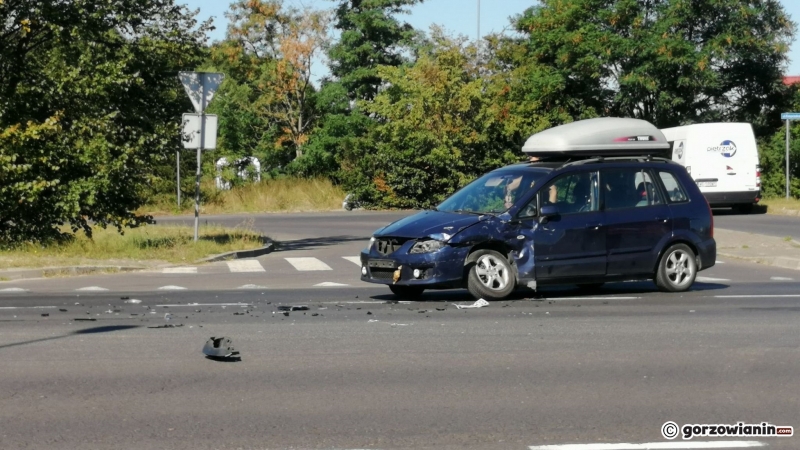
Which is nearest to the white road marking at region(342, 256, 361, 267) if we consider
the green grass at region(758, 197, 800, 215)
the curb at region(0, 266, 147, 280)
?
the curb at region(0, 266, 147, 280)

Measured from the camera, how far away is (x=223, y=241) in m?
25.1

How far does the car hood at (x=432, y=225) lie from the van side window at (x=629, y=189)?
170 centimetres

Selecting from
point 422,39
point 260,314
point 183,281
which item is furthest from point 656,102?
point 260,314

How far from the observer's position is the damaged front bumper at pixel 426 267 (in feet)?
45.0

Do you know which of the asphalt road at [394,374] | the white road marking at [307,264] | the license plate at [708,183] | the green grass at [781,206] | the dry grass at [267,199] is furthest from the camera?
the dry grass at [267,199]

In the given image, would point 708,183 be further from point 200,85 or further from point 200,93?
point 200,85

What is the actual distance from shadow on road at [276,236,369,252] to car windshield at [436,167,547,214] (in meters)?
10.5

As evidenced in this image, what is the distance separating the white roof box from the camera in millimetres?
16156

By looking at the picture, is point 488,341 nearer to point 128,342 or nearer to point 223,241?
point 128,342

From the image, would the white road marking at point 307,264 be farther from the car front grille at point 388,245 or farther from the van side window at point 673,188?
the van side window at point 673,188

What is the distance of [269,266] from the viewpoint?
2112 cm

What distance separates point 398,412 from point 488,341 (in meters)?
3.18

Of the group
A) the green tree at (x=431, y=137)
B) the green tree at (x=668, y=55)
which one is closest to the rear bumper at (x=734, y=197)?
the green tree at (x=431, y=137)

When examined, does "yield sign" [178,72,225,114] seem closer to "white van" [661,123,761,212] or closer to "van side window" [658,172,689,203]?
"van side window" [658,172,689,203]
